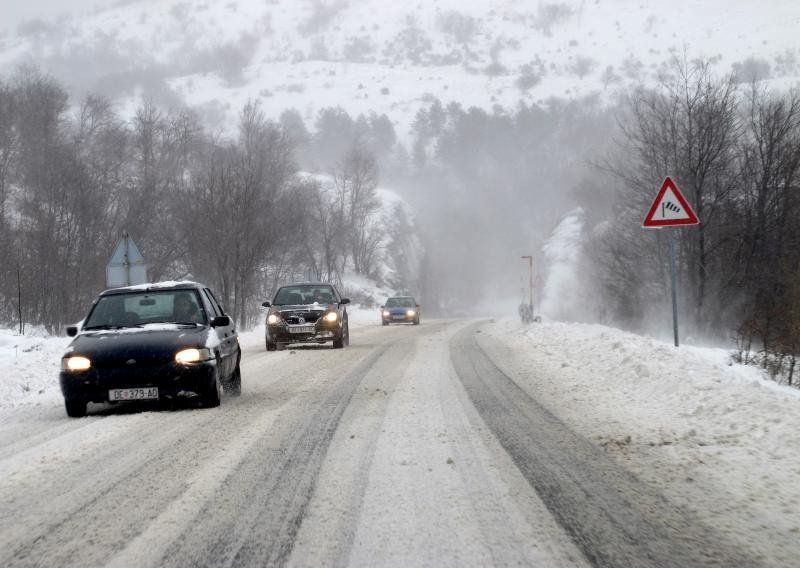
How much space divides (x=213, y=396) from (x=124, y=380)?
1035 mm

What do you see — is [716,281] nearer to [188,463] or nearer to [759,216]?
[759,216]

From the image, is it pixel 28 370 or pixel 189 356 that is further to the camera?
pixel 28 370

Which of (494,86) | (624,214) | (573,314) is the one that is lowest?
(573,314)

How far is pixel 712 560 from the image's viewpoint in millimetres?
3643

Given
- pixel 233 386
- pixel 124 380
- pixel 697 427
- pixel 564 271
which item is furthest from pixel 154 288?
pixel 564 271

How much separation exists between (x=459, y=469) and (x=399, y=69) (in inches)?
7564

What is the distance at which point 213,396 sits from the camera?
29.1 feet

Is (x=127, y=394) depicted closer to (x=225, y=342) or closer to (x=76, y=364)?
(x=76, y=364)

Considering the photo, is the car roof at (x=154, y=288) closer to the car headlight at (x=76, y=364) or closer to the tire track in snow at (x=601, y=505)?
the car headlight at (x=76, y=364)

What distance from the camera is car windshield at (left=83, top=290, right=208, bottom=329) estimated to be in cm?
963

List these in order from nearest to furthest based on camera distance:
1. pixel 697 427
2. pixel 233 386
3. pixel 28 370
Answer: pixel 697 427 < pixel 233 386 < pixel 28 370

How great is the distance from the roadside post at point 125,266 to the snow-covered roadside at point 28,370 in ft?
6.33

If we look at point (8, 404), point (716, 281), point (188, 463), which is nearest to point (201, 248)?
point (716, 281)

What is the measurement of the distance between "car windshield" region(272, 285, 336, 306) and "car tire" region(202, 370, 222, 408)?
10.2 meters
